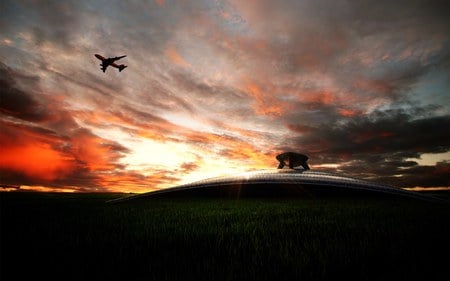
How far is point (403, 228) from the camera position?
277 cm

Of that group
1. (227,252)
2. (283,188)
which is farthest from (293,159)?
(227,252)

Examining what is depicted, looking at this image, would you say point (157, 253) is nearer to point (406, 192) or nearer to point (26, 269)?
point (26, 269)

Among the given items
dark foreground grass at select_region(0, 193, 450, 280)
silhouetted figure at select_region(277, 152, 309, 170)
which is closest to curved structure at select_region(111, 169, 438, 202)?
dark foreground grass at select_region(0, 193, 450, 280)

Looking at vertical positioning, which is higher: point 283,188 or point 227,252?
point 283,188

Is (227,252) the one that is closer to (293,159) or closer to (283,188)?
(283,188)

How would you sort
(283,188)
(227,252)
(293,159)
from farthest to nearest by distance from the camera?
(293,159) < (283,188) < (227,252)

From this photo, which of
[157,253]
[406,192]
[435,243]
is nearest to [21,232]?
[157,253]

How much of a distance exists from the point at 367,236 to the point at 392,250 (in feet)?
1.50

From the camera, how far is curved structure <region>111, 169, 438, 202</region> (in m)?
6.72

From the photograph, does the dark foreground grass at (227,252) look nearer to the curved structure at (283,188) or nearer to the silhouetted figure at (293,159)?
the curved structure at (283,188)

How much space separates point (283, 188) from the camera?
8539 mm

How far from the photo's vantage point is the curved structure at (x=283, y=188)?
265 inches

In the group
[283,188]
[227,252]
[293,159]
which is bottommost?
[227,252]

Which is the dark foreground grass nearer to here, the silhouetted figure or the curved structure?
the curved structure
